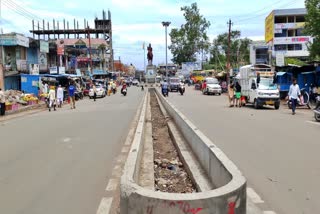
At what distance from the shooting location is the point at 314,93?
1049 inches

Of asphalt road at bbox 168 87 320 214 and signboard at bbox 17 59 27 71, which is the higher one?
signboard at bbox 17 59 27 71

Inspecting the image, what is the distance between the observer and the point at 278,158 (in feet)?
29.8

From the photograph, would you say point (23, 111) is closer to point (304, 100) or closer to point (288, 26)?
point (304, 100)

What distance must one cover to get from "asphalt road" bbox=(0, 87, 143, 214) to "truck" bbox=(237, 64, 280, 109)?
12.5 metres

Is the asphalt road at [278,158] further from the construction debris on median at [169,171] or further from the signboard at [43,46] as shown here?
the signboard at [43,46]

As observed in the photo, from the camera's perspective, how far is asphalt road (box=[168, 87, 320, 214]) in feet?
19.8

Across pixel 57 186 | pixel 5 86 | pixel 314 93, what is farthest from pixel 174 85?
pixel 57 186

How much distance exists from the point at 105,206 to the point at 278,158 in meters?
4.72

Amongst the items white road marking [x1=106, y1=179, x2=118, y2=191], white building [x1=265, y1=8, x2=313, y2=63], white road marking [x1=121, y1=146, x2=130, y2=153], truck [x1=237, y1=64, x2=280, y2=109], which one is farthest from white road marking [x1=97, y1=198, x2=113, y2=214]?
white building [x1=265, y1=8, x2=313, y2=63]

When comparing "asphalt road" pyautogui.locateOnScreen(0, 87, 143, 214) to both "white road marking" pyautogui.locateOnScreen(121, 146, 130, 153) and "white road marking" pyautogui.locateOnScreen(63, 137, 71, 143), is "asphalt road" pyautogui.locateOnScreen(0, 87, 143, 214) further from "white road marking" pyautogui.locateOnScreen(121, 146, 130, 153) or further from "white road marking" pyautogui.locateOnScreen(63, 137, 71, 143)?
"white road marking" pyautogui.locateOnScreen(121, 146, 130, 153)

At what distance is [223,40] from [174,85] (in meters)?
57.5

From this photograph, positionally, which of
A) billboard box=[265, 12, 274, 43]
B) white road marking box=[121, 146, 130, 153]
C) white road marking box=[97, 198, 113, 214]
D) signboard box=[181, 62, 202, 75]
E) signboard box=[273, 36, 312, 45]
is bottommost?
white road marking box=[97, 198, 113, 214]

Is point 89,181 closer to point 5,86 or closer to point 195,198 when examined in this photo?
point 195,198

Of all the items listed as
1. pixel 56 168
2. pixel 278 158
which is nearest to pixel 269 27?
pixel 278 158
